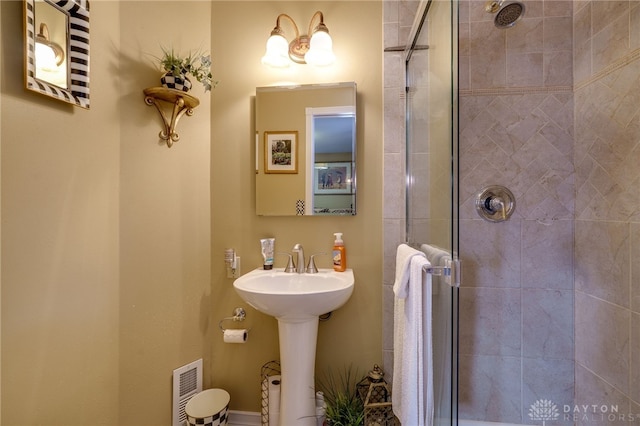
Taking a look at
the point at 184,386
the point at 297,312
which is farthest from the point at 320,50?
the point at 184,386

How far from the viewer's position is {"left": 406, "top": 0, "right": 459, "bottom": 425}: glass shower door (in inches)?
31.3

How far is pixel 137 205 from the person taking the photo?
51.3 inches

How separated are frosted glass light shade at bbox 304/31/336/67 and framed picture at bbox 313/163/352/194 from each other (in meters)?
0.55

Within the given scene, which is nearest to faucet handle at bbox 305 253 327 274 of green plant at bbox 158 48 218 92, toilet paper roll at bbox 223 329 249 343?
toilet paper roll at bbox 223 329 249 343

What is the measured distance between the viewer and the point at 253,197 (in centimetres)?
163

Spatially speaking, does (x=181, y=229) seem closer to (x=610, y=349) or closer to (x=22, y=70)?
(x=22, y=70)

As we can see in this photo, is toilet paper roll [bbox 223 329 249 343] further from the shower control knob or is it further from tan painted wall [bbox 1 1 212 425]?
the shower control knob

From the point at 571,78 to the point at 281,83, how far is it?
152cm

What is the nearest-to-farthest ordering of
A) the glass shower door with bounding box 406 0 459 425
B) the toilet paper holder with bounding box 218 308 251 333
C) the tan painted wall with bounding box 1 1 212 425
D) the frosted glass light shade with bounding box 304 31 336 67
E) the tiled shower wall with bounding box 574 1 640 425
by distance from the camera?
1. the glass shower door with bounding box 406 0 459 425
2. the tan painted wall with bounding box 1 1 212 425
3. the tiled shower wall with bounding box 574 1 640 425
4. the frosted glass light shade with bounding box 304 31 336 67
5. the toilet paper holder with bounding box 218 308 251 333

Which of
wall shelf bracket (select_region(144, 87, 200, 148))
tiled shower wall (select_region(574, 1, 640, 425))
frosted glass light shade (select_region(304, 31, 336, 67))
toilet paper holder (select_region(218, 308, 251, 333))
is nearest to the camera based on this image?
tiled shower wall (select_region(574, 1, 640, 425))

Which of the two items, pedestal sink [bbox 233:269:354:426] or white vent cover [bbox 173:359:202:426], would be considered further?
white vent cover [bbox 173:359:202:426]

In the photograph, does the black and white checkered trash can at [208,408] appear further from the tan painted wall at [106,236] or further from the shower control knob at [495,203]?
the shower control knob at [495,203]

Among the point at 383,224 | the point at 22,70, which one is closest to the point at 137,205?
the point at 22,70

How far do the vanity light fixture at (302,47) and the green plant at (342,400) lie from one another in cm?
174
